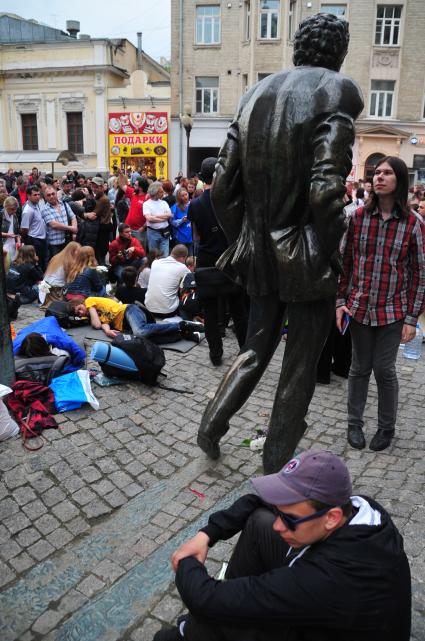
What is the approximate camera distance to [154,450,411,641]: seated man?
5.36ft

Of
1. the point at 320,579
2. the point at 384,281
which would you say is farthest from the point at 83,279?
the point at 320,579

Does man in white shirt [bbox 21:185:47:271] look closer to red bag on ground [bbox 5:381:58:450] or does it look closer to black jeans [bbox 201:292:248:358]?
black jeans [bbox 201:292:248:358]

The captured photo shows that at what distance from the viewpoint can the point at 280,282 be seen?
3.12 metres

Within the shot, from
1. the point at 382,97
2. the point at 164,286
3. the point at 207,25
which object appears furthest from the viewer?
the point at 207,25

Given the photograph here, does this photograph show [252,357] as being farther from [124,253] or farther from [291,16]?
[291,16]

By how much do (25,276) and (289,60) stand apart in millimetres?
25087

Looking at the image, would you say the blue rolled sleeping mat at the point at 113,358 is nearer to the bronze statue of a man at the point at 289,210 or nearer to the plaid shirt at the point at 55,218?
the bronze statue of a man at the point at 289,210

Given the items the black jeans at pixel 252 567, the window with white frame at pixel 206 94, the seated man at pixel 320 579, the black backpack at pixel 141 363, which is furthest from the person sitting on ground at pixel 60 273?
the window with white frame at pixel 206 94

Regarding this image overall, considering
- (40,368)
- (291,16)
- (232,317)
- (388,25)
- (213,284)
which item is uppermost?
(291,16)

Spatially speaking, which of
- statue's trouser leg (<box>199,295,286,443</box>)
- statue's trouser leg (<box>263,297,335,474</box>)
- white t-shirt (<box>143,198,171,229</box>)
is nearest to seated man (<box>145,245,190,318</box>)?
white t-shirt (<box>143,198,171,229</box>)

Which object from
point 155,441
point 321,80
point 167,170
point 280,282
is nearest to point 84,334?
point 155,441

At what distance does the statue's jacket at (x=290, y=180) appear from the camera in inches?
110

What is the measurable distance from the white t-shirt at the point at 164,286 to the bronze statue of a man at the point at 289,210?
4147mm

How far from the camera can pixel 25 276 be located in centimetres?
861
